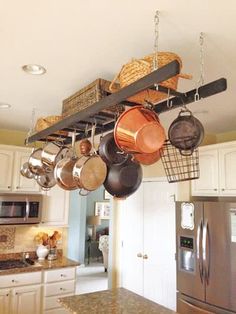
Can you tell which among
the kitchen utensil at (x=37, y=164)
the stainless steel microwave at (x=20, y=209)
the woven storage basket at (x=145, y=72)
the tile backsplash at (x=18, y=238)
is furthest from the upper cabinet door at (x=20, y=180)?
the woven storage basket at (x=145, y=72)

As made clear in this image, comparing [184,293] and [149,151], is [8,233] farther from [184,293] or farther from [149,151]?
[149,151]

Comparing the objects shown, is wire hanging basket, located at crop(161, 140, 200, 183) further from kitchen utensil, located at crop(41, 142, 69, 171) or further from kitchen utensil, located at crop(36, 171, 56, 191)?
kitchen utensil, located at crop(36, 171, 56, 191)

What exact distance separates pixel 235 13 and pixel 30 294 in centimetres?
345

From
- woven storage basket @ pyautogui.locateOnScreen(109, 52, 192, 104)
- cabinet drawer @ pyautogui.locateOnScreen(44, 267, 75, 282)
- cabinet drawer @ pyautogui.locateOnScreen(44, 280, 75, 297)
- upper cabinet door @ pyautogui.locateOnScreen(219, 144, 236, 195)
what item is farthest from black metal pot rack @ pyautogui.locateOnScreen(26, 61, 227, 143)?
cabinet drawer @ pyautogui.locateOnScreen(44, 280, 75, 297)

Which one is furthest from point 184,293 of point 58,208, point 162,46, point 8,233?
point 162,46

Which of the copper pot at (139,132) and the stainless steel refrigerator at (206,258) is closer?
the copper pot at (139,132)

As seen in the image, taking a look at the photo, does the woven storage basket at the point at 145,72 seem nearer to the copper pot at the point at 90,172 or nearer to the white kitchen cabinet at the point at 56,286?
the copper pot at the point at 90,172

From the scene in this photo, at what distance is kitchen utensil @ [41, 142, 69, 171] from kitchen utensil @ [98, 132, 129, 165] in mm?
566

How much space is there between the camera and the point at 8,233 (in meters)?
3.89

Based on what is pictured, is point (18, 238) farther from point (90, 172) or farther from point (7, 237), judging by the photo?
point (90, 172)

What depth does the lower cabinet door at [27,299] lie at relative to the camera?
3.38 meters

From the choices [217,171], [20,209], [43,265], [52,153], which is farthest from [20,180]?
[217,171]

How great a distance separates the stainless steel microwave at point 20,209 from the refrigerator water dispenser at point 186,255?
5.84 ft

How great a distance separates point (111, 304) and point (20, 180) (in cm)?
214
